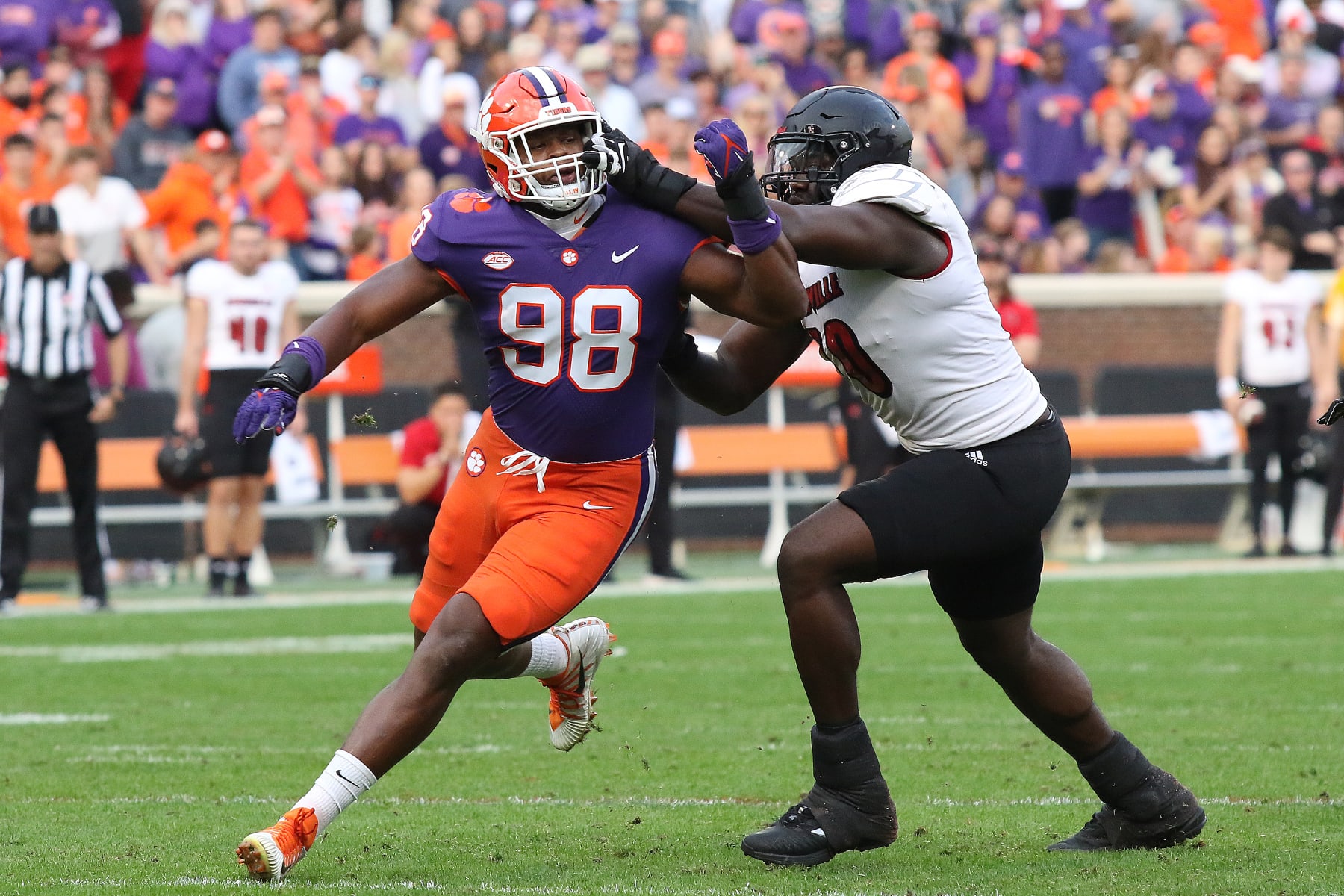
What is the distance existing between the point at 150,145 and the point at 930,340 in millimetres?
10982

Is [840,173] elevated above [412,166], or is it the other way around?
[412,166]

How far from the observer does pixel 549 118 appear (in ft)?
14.4

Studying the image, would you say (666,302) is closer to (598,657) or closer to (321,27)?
(598,657)

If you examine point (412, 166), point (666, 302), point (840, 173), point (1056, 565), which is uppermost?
point (412, 166)

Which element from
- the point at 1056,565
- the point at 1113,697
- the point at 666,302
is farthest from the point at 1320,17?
the point at 666,302

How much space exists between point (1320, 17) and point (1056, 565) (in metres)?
8.33

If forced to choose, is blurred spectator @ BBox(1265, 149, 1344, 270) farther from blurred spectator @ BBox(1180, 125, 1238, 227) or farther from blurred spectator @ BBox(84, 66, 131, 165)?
blurred spectator @ BBox(84, 66, 131, 165)

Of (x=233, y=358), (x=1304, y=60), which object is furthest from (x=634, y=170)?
(x=1304, y=60)

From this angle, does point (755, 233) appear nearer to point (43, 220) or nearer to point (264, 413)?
point (264, 413)

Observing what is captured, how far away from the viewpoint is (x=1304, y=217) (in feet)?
50.0

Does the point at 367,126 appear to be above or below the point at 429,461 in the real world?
Answer: above

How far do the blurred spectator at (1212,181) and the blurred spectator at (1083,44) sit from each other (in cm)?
118

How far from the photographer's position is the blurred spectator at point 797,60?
16.4 m

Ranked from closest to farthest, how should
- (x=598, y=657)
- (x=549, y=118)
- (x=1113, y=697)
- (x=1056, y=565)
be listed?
(x=549, y=118) < (x=598, y=657) < (x=1113, y=697) < (x=1056, y=565)
